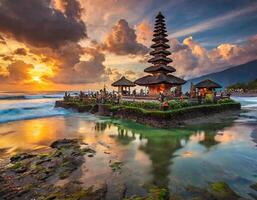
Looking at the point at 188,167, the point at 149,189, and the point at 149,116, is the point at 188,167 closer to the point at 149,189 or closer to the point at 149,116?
the point at 149,189

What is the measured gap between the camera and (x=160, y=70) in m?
35.1

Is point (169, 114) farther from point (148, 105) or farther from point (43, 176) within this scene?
point (43, 176)

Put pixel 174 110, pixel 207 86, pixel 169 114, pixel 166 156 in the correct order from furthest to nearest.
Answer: pixel 207 86, pixel 174 110, pixel 169 114, pixel 166 156

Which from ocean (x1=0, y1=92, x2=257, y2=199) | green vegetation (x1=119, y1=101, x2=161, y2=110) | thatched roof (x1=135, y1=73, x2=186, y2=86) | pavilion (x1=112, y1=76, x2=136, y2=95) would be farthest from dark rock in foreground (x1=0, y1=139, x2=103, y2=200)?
pavilion (x1=112, y1=76, x2=136, y2=95)

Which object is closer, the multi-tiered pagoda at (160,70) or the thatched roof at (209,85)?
the multi-tiered pagoda at (160,70)

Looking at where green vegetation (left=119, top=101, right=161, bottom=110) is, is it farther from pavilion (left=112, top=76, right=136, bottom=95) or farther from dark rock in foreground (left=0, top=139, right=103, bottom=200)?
pavilion (left=112, top=76, right=136, bottom=95)

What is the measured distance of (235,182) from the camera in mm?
8734

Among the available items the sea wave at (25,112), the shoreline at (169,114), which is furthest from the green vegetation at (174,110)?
the sea wave at (25,112)

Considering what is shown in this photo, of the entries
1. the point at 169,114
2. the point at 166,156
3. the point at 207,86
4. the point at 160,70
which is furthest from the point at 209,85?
A: the point at 166,156

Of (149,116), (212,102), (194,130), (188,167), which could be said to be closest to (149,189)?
(188,167)

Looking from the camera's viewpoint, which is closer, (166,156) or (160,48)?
(166,156)

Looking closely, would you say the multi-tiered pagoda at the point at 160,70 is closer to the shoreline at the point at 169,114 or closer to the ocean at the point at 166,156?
the shoreline at the point at 169,114

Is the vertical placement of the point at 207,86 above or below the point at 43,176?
above

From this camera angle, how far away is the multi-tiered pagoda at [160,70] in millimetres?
33716
